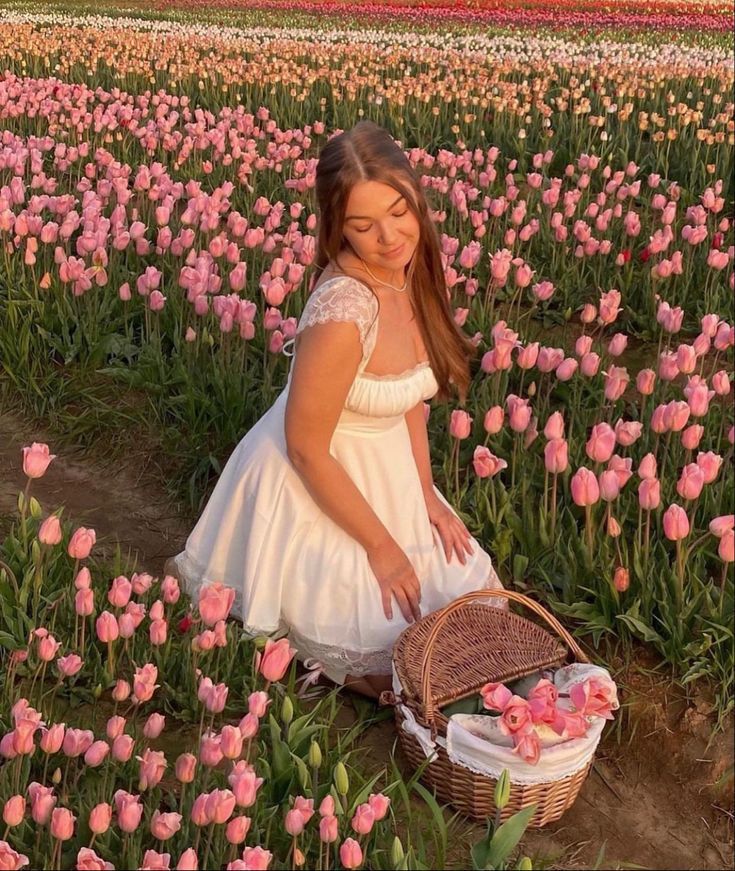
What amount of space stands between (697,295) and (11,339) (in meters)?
3.28

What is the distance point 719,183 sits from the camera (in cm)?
584

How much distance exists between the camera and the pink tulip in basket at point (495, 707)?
2.56 metres

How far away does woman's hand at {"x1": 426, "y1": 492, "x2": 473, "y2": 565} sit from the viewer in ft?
11.0

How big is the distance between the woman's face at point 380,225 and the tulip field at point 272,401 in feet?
2.16

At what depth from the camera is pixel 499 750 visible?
2531 mm

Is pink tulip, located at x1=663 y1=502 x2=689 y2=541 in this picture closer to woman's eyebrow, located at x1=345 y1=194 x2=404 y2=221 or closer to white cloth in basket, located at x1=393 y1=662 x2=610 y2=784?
white cloth in basket, located at x1=393 y1=662 x2=610 y2=784

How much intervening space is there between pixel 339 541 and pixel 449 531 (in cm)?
38

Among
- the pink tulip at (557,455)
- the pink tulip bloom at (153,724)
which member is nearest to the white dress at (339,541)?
the pink tulip at (557,455)

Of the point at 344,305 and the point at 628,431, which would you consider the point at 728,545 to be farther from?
the point at 344,305

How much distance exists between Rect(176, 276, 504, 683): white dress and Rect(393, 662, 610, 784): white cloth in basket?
19.0 inches

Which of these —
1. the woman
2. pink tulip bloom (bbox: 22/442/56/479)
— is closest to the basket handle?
the woman

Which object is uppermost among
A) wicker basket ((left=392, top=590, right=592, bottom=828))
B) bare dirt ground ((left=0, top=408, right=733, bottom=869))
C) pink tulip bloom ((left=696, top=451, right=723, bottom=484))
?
pink tulip bloom ((left=696, top=451, right=723, bottom=484))

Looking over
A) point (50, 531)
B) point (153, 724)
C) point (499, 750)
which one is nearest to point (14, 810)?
point (153, 724)

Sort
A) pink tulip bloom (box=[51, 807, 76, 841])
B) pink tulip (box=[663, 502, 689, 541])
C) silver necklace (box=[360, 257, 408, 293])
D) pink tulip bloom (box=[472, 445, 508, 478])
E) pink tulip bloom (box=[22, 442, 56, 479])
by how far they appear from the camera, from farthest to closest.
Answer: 1. pink tulip bloom (box=[472, 445, 508, 478])
2. silver necklace (box=[360, 257, 408, 293])
3. pink tulip bloom (box=[22, 442, 56, 479])
4. pink tulip (box=[663, 502, 689, 541])
5. pink tulip bloom (box=[51, 807, 76, 841])
